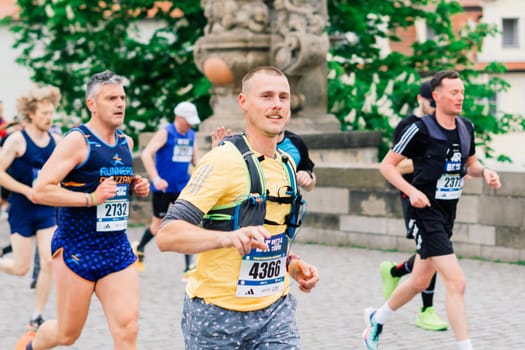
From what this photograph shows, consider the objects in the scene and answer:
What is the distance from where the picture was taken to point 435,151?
805cm

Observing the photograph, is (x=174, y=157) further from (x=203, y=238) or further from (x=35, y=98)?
(x=203, y=238)

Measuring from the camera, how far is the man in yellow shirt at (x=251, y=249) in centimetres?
489

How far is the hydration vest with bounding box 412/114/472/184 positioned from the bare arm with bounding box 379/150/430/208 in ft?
0.48

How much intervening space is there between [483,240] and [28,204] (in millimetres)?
5569

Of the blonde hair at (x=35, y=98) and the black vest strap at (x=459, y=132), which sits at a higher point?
the blonde hair at (x=35, y=98)

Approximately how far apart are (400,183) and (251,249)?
3211 mm

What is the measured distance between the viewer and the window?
2739 inches

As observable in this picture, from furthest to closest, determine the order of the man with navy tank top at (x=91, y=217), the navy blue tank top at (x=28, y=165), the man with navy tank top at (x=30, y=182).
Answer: the navy blue tank top at (x=28, y=165)
the man with navy tank top at (x=30, y=182)
the man with navy tank top at (x=91, y=217)

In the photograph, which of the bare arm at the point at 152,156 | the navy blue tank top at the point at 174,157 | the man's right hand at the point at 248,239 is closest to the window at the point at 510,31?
the navy blue tank top at the point at 174,157

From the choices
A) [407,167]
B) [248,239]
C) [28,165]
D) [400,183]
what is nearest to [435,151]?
[400,183]

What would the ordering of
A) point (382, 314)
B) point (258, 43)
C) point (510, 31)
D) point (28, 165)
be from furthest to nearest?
1. point (510, 31)
2. point (258, 43)
3. point (28, 165)
4. point (382, 314)

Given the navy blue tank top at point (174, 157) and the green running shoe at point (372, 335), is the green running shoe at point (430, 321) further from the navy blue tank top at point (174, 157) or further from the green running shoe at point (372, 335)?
the navy blue tank top at point (174, 157)

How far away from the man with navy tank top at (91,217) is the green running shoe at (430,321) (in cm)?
309

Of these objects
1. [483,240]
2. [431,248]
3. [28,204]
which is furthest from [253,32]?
[431,248]
